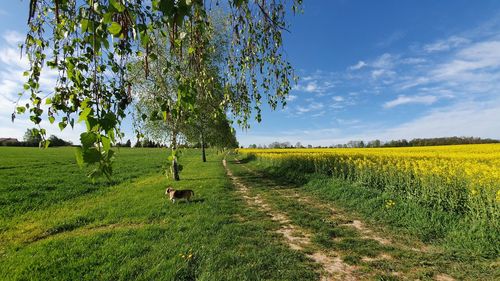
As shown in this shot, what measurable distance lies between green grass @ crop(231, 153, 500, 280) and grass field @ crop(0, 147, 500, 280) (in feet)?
0.08

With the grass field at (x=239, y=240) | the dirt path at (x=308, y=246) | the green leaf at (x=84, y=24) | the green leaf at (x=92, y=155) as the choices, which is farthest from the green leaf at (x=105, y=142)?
the dirt path at (x=308, y=246)

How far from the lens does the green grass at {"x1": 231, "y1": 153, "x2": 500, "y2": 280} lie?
216 inches

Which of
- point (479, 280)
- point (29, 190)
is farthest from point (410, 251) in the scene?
point (29, 190)

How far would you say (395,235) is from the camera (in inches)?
293

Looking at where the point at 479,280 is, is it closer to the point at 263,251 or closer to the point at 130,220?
the point at 263,251

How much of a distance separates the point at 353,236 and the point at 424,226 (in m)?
1.98

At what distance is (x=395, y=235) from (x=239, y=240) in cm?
399

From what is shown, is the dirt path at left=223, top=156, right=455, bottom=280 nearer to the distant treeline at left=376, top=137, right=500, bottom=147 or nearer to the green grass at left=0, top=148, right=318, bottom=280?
the green grass at left=0, top=148, right=318, bottom=280

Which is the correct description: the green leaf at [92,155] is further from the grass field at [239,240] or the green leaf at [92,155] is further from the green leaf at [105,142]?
the grass field at [239,240]

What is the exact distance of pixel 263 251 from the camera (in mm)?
6223

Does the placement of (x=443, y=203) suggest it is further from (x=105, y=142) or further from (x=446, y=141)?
(x=446, y=141)

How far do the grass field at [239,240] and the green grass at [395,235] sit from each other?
0.08 feet

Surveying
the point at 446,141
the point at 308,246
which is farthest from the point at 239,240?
the point at 446,141

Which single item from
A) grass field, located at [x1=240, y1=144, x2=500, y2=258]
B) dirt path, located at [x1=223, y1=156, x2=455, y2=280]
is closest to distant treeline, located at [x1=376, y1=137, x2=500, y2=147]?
grass field, located at [x1=240, y1=144, x2=500, y2=258]
